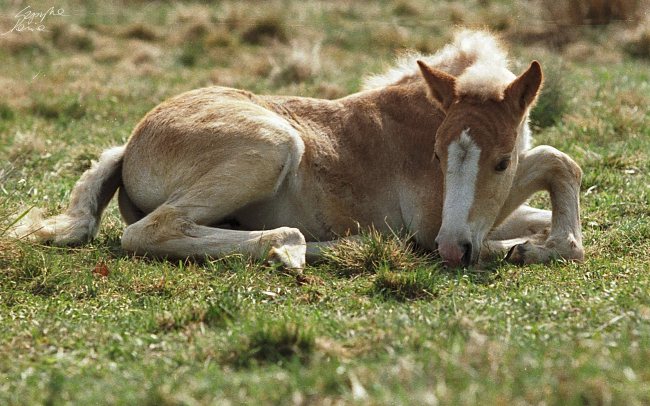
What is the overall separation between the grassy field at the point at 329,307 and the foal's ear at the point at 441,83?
3.55 feet

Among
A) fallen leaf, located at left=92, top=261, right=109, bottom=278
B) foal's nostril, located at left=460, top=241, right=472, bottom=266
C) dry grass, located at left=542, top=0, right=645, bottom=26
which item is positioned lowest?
dry grass, located at left=542, top=0, right=645, bottom=26

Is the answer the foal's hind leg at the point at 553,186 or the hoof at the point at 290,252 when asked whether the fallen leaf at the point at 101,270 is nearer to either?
the hoof at the point at 290,252

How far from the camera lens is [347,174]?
684 cm

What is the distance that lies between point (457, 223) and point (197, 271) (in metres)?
1.69

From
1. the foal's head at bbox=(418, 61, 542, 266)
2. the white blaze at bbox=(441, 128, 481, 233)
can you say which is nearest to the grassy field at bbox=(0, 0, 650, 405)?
the foal's head at bbox=(418, 61, 542, 266)

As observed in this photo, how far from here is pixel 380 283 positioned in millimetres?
5426

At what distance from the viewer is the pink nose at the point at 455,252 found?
5.76 metres

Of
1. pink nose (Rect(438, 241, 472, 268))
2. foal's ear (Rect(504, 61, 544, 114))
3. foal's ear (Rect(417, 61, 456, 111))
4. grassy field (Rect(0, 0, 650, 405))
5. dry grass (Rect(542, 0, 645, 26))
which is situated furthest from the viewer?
dry grass (Rect(542, 0, 645, 26))

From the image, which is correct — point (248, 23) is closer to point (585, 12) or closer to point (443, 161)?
point (585, 12)

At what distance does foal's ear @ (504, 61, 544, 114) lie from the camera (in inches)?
236

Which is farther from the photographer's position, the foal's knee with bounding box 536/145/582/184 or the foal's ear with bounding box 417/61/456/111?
the foal's knee with bounding box 536/145/582/184

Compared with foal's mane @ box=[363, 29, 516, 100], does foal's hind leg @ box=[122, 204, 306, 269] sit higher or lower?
lower

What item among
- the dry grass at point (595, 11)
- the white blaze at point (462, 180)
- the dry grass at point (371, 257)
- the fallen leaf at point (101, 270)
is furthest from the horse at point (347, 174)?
the dry grass at point (595, 11)

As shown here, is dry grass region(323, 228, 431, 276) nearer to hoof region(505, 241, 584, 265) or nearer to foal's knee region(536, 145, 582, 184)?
hoof region(505, 241, 584, 265)
